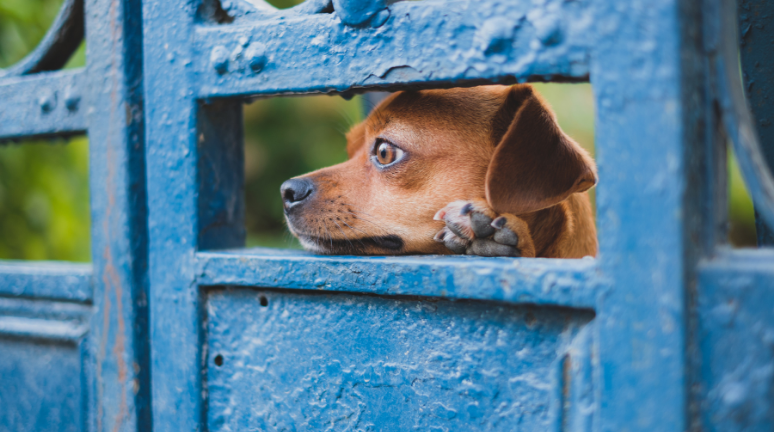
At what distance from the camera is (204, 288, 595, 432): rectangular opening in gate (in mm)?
1088

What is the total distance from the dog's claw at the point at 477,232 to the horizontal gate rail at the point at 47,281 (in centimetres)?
118

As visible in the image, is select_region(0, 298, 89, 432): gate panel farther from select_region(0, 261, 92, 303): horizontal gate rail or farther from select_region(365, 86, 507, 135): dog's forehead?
select_region(365, 86, 507, 135): dog's forehead

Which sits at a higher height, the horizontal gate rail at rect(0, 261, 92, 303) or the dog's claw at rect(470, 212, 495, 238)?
the dog's claw at rect(470, 212, 495, 238)

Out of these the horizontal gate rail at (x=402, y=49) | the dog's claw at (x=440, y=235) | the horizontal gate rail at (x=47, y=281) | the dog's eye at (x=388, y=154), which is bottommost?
the horizontal gate rail at (x=47, y=281)

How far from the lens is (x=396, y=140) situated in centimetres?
192

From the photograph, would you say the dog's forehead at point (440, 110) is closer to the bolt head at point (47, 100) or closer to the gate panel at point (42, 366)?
the bolt head at point (47, 100)

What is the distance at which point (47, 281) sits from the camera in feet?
5.89

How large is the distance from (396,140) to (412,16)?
729mm

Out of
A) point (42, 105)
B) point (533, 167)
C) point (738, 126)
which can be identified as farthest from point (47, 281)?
point (738, 126)

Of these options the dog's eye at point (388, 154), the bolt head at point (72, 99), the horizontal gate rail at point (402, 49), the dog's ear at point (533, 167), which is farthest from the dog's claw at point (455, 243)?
the bolt head at point (72, 99)

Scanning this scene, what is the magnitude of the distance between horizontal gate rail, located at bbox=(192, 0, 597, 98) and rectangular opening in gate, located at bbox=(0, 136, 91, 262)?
244cm

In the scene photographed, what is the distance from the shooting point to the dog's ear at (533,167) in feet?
5.23

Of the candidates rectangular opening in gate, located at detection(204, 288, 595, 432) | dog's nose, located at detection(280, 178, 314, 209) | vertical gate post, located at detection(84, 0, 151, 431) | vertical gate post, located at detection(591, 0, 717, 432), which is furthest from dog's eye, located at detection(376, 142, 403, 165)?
vertical gate post, located at detection(591, 0, 717, 432)

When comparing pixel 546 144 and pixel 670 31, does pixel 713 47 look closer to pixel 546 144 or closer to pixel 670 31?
pixel 670 31
